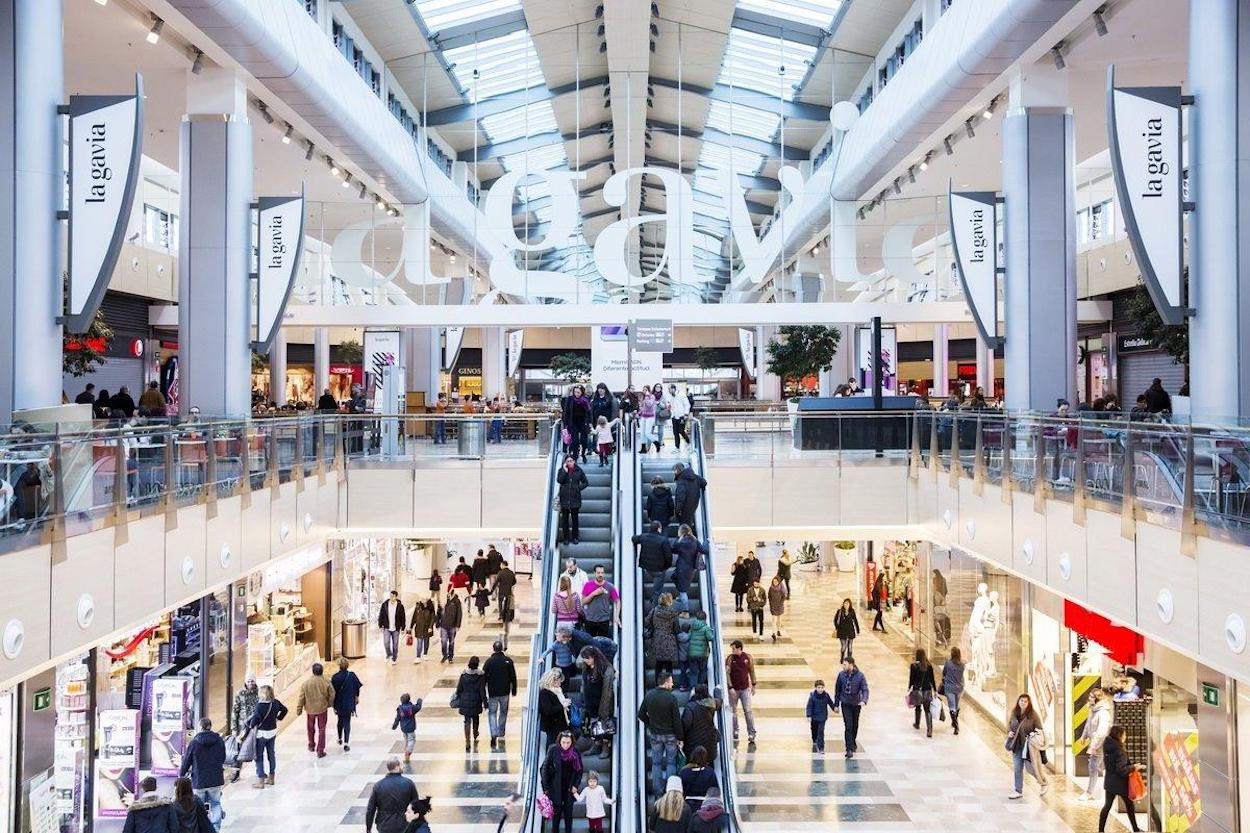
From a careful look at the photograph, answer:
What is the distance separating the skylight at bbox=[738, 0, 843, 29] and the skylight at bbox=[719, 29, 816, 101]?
94cm

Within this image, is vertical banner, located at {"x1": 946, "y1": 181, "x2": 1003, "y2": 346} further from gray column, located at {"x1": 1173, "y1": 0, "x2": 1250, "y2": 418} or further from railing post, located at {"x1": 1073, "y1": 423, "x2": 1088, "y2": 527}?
railing post, located at {"x1": 1073, "y1": 423, "x2": 1088, "y2": 527}

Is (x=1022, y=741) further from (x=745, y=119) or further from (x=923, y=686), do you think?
(x=745, y=119)

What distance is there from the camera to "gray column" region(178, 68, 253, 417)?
16.7 metres

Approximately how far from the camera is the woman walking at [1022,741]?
12852mm

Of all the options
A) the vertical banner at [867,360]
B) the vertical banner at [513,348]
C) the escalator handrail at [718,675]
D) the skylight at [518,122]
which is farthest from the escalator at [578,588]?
the vertical banner at [513,348]

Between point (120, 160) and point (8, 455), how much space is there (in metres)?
4.91

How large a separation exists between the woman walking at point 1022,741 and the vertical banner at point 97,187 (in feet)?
37.1

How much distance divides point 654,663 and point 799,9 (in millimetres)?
16377

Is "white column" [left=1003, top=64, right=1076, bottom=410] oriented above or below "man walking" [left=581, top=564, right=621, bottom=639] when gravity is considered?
above

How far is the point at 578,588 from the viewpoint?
1175 cm

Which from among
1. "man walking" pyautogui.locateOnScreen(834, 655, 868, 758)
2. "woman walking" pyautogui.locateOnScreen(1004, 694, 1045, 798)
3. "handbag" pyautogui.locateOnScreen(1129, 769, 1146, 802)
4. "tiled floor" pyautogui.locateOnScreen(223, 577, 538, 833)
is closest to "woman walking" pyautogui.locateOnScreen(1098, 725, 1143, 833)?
"handbag" pyautogui.locateOnScreen(1129, 769, 1146, 802)

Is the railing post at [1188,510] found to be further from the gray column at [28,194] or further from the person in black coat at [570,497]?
the gray column at [28,194]

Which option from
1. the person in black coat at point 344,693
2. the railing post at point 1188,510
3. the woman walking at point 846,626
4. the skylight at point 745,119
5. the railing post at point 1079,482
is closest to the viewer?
the railing post at point 1188,510

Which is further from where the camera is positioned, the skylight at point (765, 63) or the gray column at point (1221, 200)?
the skylight at point (765, 63)
